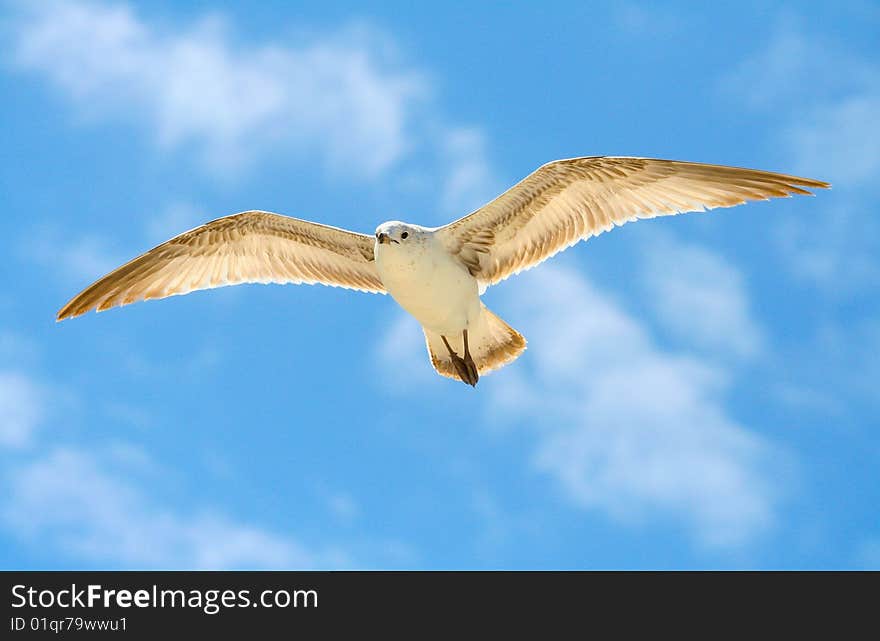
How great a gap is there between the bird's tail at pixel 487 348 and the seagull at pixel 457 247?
1cm

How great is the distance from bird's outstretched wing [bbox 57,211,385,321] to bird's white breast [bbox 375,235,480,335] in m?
1.07

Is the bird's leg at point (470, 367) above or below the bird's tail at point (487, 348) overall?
below

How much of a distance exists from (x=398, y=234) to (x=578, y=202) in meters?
1.99

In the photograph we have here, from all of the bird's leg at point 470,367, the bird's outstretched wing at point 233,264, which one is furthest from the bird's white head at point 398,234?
the bird's leg at point 470,367

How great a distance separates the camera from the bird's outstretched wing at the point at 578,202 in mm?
10891

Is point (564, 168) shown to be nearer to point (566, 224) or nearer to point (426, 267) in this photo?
point (566, 224)

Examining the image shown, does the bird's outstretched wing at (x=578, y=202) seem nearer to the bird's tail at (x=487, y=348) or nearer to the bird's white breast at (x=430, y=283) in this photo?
the bird's white breast at (x=430, y=283)

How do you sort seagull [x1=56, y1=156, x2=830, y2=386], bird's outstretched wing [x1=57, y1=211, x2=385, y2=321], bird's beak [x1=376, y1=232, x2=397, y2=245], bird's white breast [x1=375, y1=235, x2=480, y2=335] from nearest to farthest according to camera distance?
bird's beak [x1=376, y1=232, x2=397, y2=245], bird's white breast [x1=375, y1=235, x2=480, y2=335], seagull [x1=56, y1=156, x2=830, y2=386], bird's outstretched wing [x1=57, y1=211, x2=385, y2=321]

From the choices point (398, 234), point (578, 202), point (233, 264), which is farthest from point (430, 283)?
point (233, 264)

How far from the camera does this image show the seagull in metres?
10.9

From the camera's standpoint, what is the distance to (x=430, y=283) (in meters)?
10.9

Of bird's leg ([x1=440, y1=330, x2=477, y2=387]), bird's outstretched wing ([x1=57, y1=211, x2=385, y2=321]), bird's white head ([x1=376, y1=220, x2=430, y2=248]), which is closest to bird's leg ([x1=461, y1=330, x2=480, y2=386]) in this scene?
bird's leg ([x1=440, y1=330, x2=477, y2=387])

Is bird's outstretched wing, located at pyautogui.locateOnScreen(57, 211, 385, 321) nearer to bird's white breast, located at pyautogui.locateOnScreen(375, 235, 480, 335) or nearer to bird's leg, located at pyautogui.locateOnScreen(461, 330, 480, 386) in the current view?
bird's white breast, located at pyautogui.locateOnScreen(375, 235, 480, 335)
